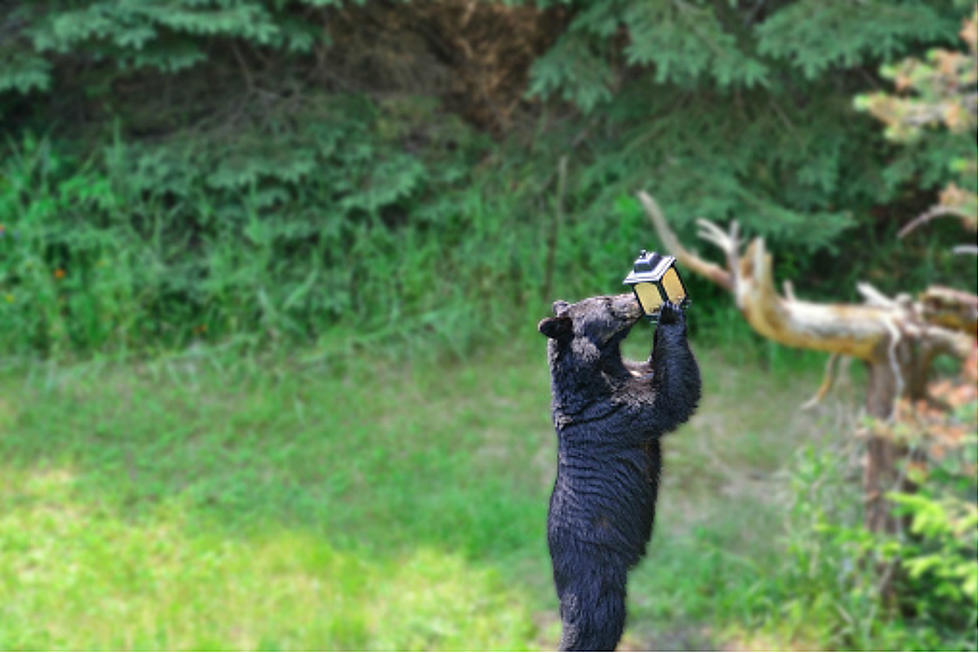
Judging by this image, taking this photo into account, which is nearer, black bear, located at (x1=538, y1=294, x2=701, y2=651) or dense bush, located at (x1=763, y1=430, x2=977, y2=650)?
black bear, located at (x1=538, y1=294, x2=701, y2=651)

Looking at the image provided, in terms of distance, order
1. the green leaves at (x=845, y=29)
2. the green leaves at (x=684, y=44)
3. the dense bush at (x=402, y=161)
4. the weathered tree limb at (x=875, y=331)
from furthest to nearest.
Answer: the dense bush at (x=402, y=161)
the green leaves at (x=684, y=44)
the green leaves at (x=845, y=29)
the weathered tree limb at (x=875, y=331)

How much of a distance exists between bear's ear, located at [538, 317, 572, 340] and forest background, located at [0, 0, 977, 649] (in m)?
3.13

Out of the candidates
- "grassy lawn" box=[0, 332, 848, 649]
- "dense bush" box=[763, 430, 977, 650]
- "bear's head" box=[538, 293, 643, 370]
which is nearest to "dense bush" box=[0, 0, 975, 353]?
"grassy lawn" box=[0, 332, 848, 649]

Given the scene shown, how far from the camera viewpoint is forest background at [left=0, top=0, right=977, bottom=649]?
187 inches

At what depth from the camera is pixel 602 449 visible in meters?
1.58

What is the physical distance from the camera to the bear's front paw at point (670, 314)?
1.49 meters

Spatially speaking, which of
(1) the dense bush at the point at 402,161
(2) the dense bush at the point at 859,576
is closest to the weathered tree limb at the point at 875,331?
(2) the dense bush at the point at 859,576

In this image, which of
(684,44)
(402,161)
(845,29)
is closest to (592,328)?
(684,44)

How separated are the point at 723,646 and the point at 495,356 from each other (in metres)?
2.72

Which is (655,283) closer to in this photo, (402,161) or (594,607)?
(594,607)

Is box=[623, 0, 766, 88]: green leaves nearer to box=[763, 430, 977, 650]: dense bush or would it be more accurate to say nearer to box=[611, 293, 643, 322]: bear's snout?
box=[763, 430, 977, 650]: dense bush

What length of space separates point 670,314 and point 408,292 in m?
5.55

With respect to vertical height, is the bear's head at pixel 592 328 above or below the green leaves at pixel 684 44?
below

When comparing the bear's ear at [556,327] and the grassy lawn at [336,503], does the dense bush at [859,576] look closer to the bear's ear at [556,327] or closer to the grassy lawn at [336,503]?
the grassy lawn at [336,503]
